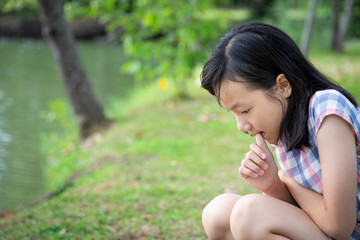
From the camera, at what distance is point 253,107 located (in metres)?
1.71

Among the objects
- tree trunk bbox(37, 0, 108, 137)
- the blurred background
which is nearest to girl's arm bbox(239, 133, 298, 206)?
the blurred background

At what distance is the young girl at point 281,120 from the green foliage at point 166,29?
442cm

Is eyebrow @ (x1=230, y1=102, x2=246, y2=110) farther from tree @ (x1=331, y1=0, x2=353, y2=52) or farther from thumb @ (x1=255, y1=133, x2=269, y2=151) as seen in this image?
tree @ (x1=331, y1=0, x2=353, y2=52)

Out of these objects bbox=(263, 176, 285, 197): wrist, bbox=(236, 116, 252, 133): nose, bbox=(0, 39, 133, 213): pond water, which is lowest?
bbox=(0, 39, 133, 213): pond water

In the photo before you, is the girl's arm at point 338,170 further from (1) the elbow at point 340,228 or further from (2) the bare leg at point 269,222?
(2) the bare leg at point 269,222

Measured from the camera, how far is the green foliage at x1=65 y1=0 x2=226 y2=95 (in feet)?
20.3

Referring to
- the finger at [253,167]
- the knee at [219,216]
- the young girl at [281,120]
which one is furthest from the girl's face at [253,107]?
the knee at [219,216]

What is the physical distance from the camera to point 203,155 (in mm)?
4328

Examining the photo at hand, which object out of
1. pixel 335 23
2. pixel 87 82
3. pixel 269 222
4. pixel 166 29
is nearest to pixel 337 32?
pixel 335 23

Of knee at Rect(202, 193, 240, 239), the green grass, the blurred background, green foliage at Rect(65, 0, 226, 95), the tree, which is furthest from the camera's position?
the tree

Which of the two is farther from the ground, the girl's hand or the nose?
the nose

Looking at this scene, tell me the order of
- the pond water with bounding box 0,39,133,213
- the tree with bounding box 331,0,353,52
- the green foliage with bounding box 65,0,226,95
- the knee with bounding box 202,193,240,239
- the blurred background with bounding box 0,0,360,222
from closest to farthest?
1. the knee with bounding box 202,193,240,239
2. the pond water with bounding box 0,39,133,213
3. the blurred background with bounding box 0,0,360,222
4. the green foliage with bounding box 65,0,226,95
5. the tree with bounding box 331,0,353,52

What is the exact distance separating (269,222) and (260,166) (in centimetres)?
22

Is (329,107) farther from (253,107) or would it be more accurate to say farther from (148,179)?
(148,179)
